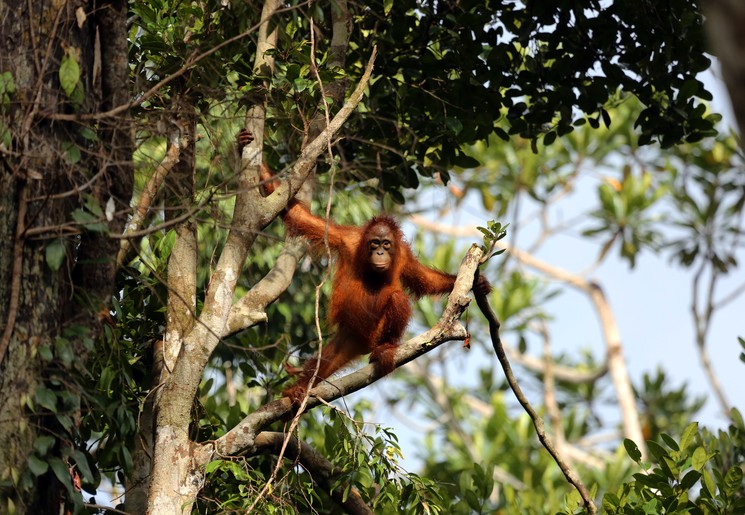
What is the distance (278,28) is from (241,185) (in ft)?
2.79

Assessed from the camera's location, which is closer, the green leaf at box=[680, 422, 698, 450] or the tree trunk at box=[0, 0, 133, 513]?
the tree trunk at box=[0, 0, 133, 513]

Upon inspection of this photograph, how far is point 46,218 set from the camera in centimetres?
375

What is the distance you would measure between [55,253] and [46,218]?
183 mm

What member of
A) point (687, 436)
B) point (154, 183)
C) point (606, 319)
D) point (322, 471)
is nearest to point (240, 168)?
point (154, 183)

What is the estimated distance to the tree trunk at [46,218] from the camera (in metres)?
3.62

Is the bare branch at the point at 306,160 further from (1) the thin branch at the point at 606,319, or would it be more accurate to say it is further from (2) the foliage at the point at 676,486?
(1) the thin branch at the point at 606,319

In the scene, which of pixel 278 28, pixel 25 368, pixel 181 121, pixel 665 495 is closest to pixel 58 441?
pixel 25 368

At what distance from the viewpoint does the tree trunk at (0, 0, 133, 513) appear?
11.9ft

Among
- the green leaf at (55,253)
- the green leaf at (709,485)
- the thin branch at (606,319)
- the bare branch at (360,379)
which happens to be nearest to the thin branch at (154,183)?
the green leaf at (55,253)

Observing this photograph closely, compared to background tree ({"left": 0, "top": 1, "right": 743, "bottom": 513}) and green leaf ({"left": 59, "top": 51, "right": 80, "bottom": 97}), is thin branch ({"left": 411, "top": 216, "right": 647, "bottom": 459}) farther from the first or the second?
green leaf ({"left": 59, "top": 51, "right": 80, "bottom": 97})

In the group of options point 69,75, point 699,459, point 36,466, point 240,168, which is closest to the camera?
point 36,466

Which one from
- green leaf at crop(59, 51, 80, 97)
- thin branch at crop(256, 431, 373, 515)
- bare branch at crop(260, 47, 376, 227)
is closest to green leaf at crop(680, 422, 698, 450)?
thin branch at crop(256, 431, 373, 515)

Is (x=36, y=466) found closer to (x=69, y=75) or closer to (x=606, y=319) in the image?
(x=69, y=75)

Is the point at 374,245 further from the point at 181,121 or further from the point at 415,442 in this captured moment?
the point at 415,442
